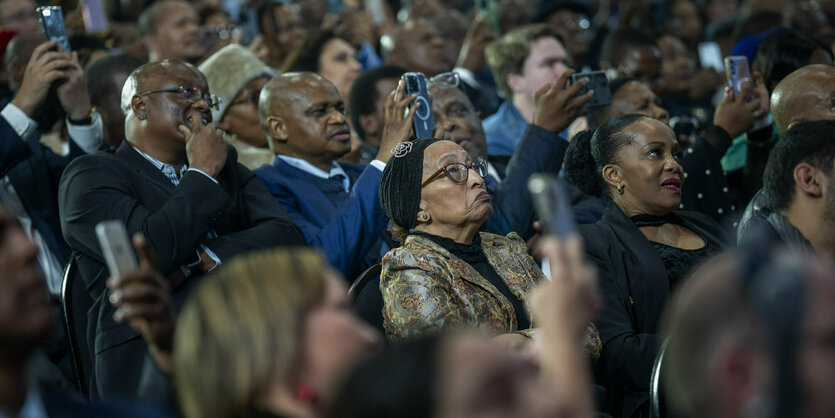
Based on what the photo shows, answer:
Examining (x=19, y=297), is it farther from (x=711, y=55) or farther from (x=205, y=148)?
(x=711, y=55)

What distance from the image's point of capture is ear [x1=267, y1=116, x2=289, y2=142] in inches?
172

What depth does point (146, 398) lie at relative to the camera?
2234mm

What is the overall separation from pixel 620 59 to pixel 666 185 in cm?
305

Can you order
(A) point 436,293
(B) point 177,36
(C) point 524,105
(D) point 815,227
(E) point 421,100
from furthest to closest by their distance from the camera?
(B) point 177,36, (C) point 524,105, (E) point 421,100, (A) point 436,293, (D) point 815,227

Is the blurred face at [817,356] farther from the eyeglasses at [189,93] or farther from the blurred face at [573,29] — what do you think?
the blurred face at [573,29]

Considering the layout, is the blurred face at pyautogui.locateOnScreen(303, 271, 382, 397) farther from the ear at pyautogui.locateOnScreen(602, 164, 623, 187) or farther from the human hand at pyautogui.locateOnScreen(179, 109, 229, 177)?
the ear at pyautogui.locateOnScreen(602, 164, 623, 187)

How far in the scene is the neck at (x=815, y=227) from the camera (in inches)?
113

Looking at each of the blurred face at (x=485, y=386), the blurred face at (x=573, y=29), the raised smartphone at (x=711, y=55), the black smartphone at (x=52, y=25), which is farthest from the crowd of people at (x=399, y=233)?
the blurred face at (x=573, y=29)

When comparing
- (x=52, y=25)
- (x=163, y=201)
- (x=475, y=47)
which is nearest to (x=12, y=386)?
(x=163, y=201)

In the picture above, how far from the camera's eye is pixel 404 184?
3.51m

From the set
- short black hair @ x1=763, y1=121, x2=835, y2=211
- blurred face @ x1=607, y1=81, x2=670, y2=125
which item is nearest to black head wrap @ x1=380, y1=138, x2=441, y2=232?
short black hair @ x1=763, y1=121, x2=835, y2=211

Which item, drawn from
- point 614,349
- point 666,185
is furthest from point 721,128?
point 614,349

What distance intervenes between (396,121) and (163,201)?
103 cm

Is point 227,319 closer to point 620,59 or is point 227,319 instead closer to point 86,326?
point 86,326
